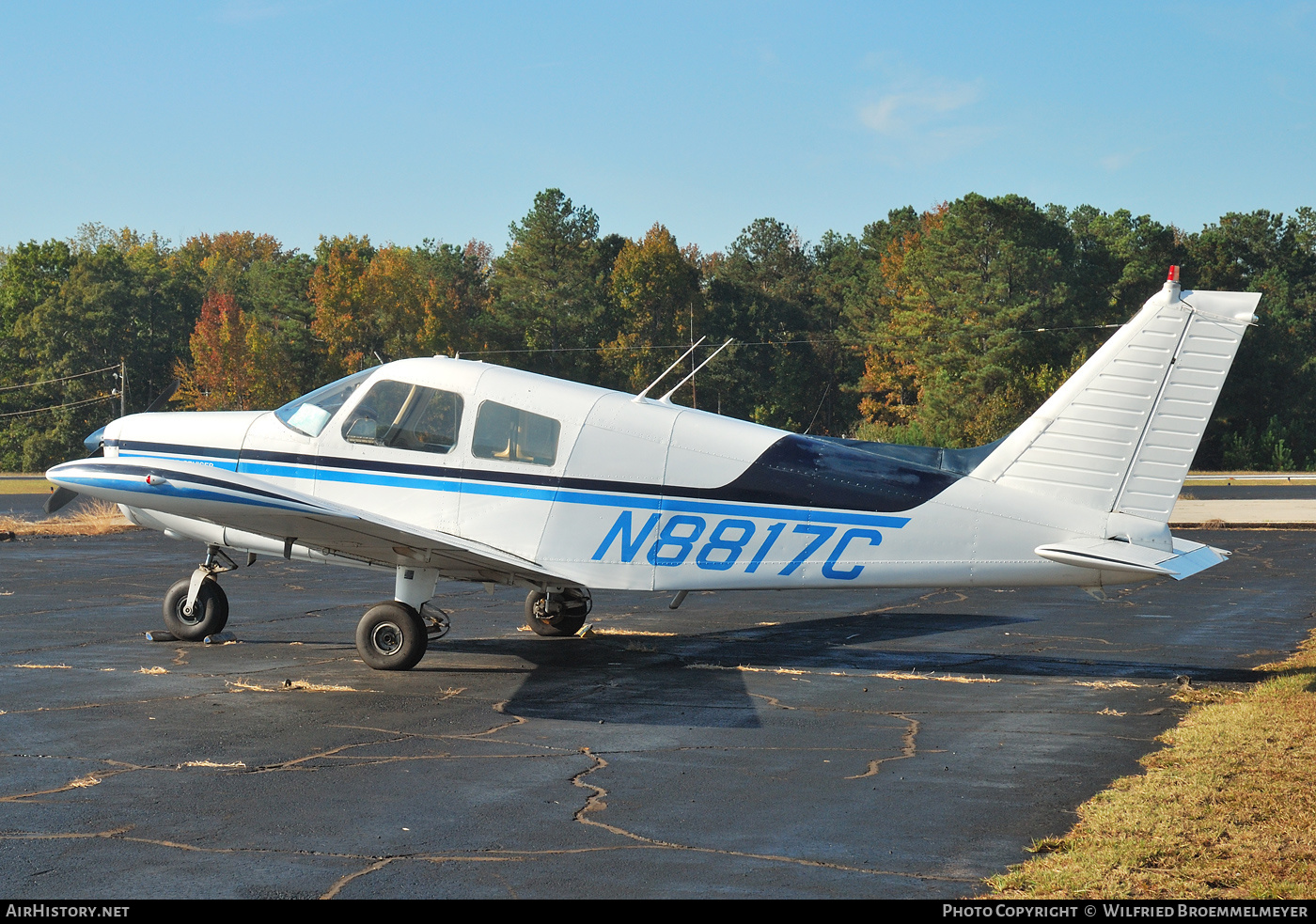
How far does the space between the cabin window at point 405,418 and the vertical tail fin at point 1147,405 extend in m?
5.31

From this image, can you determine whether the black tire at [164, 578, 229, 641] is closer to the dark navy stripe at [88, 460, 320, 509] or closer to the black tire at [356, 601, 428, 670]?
the black tire at [356, 601, 428, 670]

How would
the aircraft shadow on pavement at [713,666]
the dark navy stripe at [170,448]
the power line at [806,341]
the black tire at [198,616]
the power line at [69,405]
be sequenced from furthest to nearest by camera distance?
the power line at [69,405] → the power line at [806,341] → the black tire at [198,616] → the dark navy stripe at [170,448] → the aircraft shadow on pavement at [713,666]

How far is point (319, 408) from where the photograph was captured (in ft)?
36.5

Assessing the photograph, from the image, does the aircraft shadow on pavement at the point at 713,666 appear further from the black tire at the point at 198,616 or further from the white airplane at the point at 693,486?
the black tire at the point at 198,616

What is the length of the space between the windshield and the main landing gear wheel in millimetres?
3088

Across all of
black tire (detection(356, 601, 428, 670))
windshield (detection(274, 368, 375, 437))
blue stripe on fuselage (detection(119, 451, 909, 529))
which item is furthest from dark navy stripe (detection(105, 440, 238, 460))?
black tire (detection(356, 601, 428, 670))

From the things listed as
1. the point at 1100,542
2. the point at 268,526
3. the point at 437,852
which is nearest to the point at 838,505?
the point at 1100,542

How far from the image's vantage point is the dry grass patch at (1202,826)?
508cm

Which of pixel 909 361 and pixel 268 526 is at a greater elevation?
pixel 909 361

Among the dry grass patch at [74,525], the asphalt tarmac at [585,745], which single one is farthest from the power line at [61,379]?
the asphalt tarmac at [585,745]

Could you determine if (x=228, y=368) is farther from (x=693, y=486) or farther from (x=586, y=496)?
(x=693, y=486)
